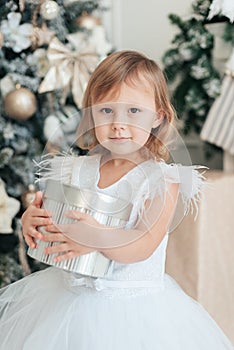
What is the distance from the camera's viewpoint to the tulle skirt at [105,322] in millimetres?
1062

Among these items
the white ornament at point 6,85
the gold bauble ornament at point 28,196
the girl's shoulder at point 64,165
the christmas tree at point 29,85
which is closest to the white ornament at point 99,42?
the christmas tree at point 29,85

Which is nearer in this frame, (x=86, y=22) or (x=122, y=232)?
(x=122, y=232)

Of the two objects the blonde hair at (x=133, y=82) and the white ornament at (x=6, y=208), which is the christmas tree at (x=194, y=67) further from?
the blonde hair at (x=133, y=82)

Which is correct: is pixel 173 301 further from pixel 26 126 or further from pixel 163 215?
pixel 26 126

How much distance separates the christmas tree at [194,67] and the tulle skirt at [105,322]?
968 mm

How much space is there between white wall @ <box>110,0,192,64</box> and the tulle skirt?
1.37m

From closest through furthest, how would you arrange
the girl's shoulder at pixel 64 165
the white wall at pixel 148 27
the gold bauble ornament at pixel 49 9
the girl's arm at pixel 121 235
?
1. the girl's arm at pixel 121 235
2. the girl's shoulder at pixel 64 165
3. the gold bauble ornament at pixel 49 9
4. the white wall at pixel 148 27

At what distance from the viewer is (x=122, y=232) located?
101cm

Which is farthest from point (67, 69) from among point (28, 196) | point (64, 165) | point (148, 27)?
point (64, 165)

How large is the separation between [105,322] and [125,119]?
0.35 m

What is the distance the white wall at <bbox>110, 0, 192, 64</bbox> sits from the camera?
2.39 metres

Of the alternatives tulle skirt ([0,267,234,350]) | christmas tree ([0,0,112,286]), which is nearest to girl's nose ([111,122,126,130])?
tulle skirt ([0,267,234,350])

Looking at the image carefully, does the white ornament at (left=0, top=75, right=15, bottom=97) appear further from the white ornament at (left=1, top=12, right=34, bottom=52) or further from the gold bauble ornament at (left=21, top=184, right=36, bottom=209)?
the gold bauble ornament at (left=21, top=184, right=36, bottom=209)

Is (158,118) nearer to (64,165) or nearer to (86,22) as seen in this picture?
(64,165)
